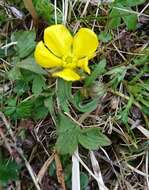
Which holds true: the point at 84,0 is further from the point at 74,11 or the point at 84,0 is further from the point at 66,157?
the point at 66,157

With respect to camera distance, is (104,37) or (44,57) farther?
(104,37)

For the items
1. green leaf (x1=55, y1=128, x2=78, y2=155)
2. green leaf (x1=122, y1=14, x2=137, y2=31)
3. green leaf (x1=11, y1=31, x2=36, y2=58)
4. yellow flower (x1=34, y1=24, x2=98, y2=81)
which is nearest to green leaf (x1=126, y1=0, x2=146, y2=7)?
green leaf (x1=122, y1=14, x2=137, y2=31)

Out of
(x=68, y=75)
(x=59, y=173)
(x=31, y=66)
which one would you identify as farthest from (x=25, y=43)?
(x=59, y=173)

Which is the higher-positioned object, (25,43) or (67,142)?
(25,43)

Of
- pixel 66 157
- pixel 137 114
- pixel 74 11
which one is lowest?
pixel 66 157

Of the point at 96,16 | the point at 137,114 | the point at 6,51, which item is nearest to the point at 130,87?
the point at 137,114

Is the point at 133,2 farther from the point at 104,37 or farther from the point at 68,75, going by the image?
the point at 68,75

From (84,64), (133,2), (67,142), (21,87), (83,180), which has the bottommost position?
(83,180)
